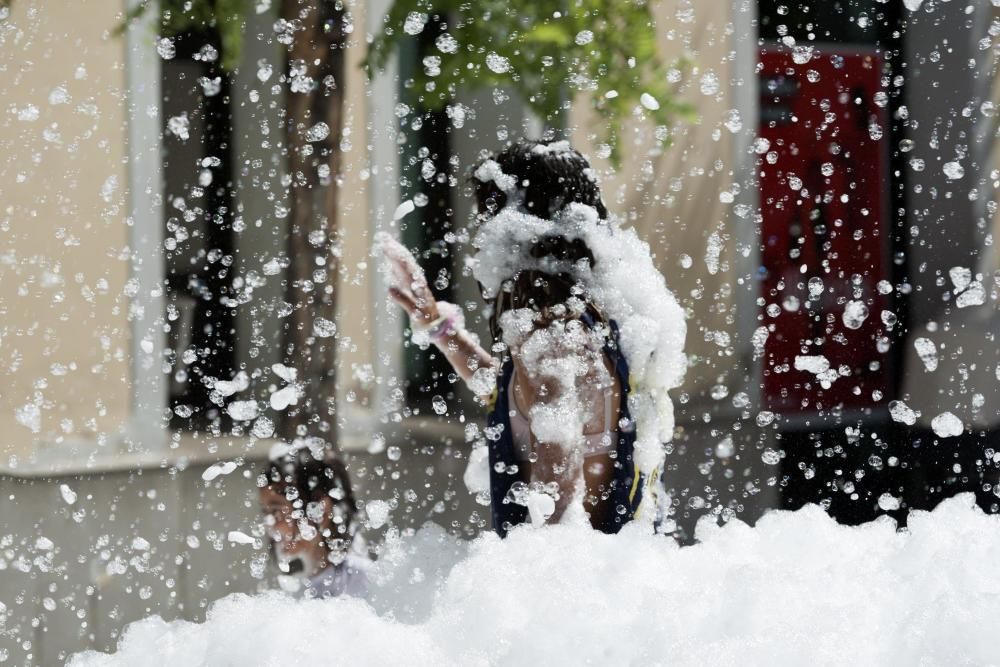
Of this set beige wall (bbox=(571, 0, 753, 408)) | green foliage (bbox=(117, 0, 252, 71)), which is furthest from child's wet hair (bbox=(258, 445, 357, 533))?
beige wall (bbox=(571, 0, 753, 408))

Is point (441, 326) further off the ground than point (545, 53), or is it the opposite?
point (545, 53)

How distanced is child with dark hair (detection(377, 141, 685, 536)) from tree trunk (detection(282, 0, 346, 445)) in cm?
175

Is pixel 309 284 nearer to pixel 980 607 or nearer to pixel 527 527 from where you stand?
pixel 527 527

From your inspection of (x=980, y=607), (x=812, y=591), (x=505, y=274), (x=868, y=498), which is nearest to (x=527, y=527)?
(x=505, y=274)

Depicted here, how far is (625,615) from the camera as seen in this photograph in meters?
2.52

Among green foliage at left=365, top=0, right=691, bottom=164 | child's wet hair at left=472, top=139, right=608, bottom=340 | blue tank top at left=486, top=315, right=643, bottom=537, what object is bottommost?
blue tank top at left=486, top=315, right=643, bottom=537

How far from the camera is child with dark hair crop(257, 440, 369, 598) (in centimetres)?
287

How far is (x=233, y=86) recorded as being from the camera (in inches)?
197

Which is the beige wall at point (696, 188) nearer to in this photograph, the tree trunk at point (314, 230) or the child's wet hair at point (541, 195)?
the tree trunk at point (314, 230)

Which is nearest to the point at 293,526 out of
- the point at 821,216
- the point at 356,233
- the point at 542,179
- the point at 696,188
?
the point at 542,179

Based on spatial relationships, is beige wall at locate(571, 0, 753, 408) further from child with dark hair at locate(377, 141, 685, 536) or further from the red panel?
child with dark hair at locate(377, 141, 685, 536)

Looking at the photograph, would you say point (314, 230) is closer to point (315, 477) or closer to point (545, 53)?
point (315, 477)

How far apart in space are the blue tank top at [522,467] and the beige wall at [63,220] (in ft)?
8.87

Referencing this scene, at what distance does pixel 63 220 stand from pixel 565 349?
3038 mm
